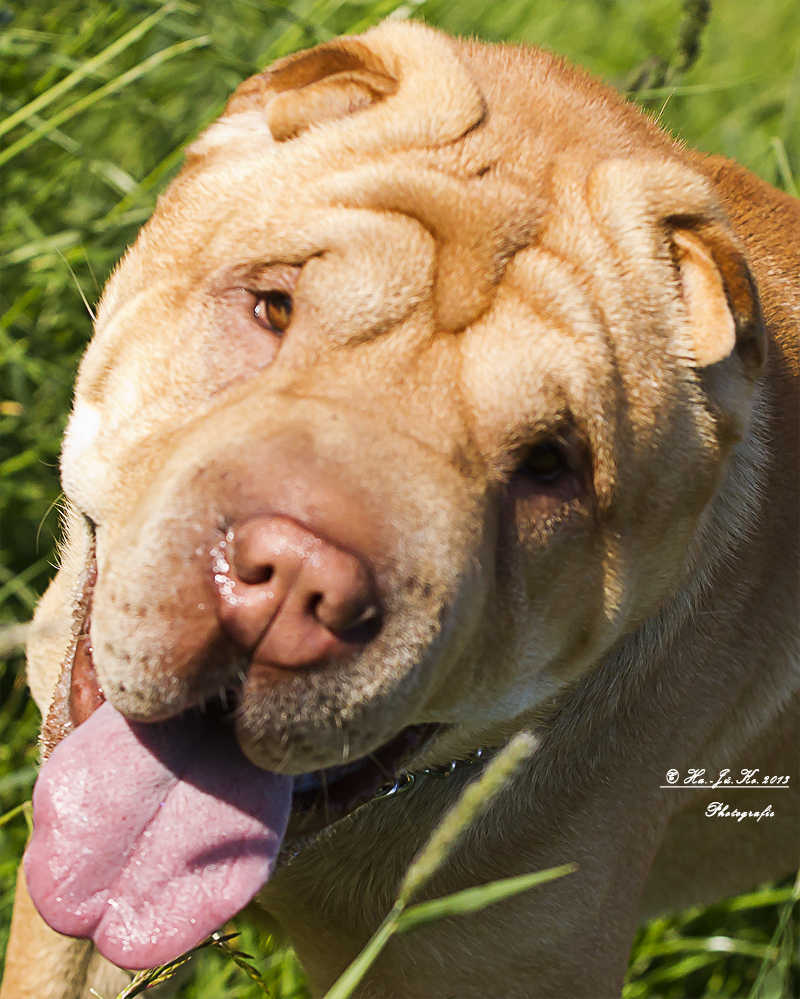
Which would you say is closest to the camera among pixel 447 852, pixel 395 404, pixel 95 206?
pixel 447 852

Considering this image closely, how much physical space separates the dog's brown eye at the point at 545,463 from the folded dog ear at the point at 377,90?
0.64 m

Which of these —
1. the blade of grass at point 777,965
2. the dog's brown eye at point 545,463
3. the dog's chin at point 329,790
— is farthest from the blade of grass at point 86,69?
the blade of grass at point 777,965

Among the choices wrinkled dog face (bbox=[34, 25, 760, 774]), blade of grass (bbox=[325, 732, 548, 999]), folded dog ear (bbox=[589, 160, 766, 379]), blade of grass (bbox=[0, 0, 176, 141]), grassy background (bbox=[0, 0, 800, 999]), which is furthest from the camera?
grassy background (bbox=[0, 0, 800, 999])

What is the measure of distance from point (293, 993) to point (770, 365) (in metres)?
2.09

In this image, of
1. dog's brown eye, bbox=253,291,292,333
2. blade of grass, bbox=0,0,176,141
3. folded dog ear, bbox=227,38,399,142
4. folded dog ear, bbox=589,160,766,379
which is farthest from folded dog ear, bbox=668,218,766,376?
blade of grass, bbox=0,0,176,141

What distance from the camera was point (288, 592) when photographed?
1.72 m

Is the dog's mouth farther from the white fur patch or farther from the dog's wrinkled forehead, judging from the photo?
the white fur patch

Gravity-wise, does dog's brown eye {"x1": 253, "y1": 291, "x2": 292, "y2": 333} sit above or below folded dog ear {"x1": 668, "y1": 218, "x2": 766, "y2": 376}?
below

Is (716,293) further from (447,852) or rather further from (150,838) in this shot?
(150,838)

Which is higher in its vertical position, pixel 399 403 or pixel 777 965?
pixel 399 403

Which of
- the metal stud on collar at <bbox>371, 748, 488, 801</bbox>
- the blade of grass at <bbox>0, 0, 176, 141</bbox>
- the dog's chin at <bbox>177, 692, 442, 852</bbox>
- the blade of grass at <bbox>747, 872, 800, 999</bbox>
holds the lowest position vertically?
the blade of grass at <bbox>747, 872, 800, 999</bbox>

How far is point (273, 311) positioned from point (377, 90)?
0.56 metres

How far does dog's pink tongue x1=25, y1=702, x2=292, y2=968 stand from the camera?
2.02 metres

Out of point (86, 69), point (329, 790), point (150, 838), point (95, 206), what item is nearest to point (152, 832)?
point (150, 838)
